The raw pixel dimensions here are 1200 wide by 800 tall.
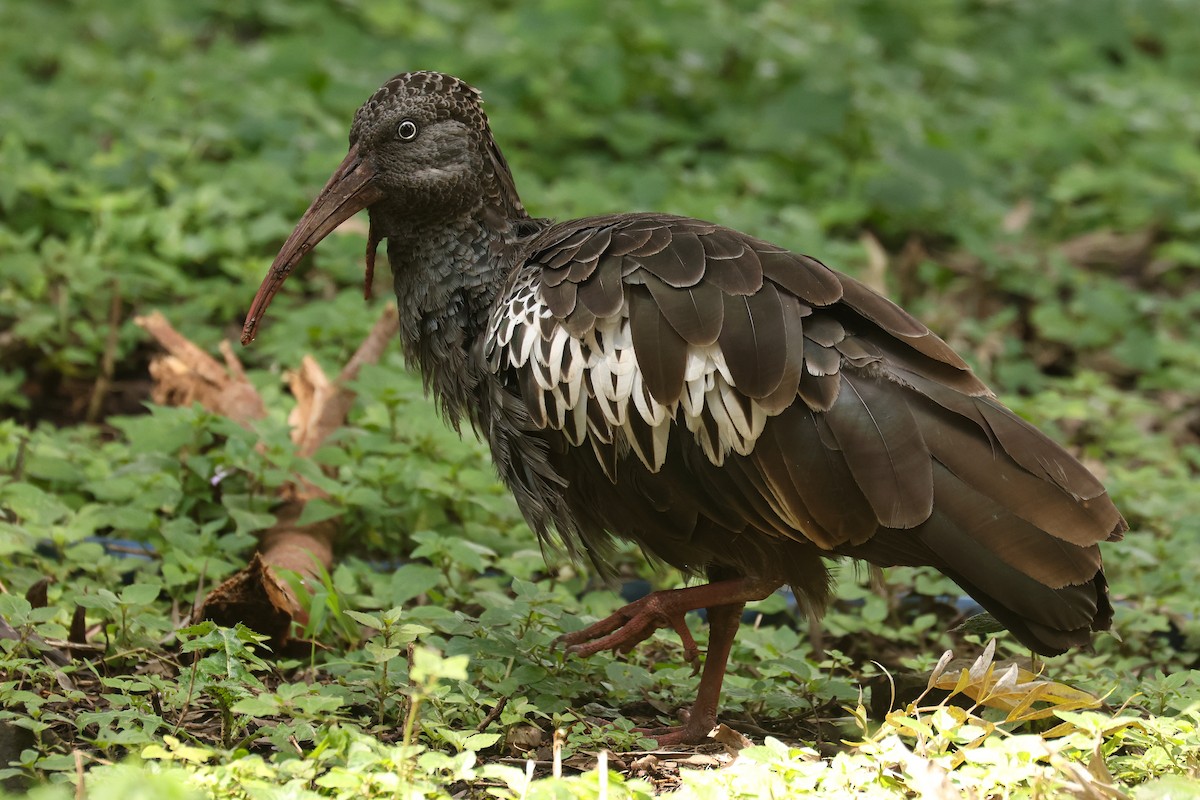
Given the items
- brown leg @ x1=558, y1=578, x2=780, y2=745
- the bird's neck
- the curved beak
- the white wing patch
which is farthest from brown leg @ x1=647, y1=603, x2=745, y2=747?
the curved beak

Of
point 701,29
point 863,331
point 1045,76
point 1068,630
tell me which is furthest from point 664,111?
point 1068,630

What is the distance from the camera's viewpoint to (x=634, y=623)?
4156 millimetres

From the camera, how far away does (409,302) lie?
4.61 meters

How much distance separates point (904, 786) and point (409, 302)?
2.26m

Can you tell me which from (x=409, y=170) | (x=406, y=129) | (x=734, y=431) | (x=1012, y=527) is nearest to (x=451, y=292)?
(x=409, y=170)

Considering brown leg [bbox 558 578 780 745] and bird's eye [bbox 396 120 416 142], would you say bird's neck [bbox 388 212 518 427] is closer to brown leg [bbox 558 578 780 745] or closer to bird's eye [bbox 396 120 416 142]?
bird's eye [bbox 396 120 416 142]

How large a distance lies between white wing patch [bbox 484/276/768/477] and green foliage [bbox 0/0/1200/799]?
0.66 meters

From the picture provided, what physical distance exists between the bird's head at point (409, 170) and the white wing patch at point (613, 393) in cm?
56

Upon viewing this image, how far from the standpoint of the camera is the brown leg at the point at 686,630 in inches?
164

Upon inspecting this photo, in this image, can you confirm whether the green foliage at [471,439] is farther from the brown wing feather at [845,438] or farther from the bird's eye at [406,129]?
the bird's eye at [406,129]

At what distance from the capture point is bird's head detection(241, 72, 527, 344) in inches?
179

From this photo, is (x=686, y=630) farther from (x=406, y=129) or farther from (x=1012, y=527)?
(x=406, y=129)

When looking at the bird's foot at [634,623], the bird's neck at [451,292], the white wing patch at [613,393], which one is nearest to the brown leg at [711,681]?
the bird's foot at [634,623]

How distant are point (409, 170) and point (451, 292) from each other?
0.43 m
